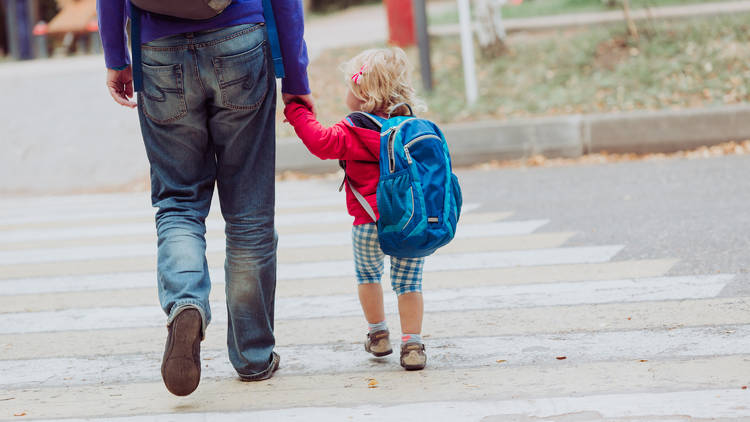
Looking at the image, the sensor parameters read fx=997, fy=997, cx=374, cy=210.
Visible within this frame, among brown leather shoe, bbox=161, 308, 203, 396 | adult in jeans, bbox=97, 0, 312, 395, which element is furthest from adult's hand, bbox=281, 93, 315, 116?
brown leather shoe, bbox=161, 308, 203, 396

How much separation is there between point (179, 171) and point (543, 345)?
1.54 metres

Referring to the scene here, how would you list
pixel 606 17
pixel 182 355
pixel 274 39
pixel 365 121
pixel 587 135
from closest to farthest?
1. pixel 182 355
2. pixel 274 39
3. pixel 365 121
4. pixel 587 135
5. pixel 606 17

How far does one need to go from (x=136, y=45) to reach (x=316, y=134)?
2.13ft

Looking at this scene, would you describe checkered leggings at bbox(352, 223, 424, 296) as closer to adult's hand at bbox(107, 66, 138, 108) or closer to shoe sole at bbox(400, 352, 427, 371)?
shoe sole at bbox(400, 352, 427, 371)

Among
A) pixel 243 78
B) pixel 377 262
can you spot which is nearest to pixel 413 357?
pixel 377 262

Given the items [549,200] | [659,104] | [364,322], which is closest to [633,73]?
[659,104]

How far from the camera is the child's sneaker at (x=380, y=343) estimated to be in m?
3.76

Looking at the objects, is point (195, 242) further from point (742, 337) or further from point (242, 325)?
point (742, 337)

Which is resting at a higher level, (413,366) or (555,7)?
(555,7)

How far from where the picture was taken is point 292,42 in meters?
3.28

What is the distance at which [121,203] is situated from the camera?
28.5 ft

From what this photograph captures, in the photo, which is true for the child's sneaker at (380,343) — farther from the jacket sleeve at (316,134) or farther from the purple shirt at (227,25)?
the purple shirt at (227,25)

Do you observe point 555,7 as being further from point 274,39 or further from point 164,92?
point 164,92

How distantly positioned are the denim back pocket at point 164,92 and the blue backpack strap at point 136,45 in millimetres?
17
